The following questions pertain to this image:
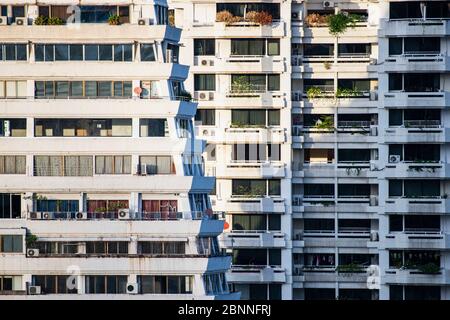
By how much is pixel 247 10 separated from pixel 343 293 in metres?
16.8

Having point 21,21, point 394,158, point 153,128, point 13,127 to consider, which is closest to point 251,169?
point 394,158

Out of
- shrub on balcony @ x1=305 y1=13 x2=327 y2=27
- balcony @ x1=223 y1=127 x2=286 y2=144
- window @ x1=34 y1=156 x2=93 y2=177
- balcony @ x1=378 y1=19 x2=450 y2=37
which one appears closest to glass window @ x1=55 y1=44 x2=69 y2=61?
window @ x1=34 y1=156 x2=93 y2=177

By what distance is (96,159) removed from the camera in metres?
104

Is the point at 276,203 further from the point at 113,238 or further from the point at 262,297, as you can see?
the point at 113,238

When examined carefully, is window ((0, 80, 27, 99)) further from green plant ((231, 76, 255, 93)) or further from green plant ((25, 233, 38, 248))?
green plant ((231, 76, 255, 93))

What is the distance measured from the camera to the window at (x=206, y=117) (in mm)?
134750

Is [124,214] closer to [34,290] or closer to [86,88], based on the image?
[34,290]

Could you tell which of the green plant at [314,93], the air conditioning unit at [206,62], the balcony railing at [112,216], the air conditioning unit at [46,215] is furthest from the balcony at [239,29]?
the air conditioning unit at [46,215]

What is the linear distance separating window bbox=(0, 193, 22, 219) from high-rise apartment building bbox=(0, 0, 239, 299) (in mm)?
43

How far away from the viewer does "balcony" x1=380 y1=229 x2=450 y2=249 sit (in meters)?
134

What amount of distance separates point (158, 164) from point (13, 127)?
6555 mm

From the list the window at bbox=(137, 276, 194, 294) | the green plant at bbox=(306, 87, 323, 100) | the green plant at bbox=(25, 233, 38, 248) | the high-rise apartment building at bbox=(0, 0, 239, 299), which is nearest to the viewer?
the window at bbox=(137, 276, 194, 294)
